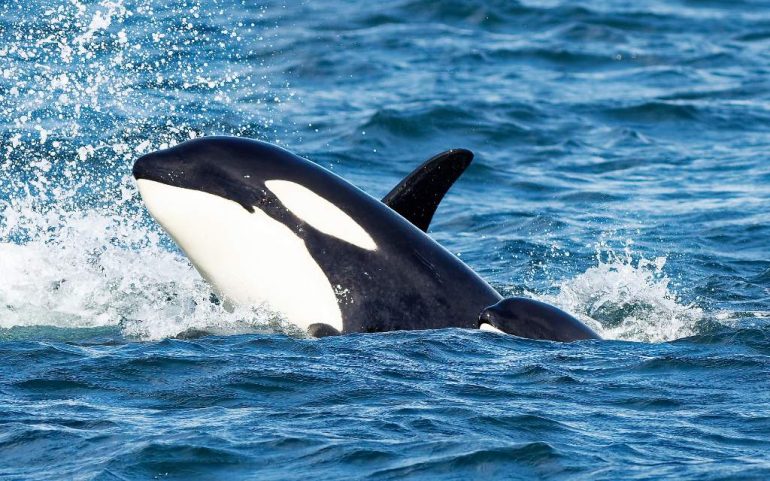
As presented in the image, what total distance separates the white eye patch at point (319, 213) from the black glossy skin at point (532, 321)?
954mm

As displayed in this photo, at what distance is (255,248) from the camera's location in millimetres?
8938

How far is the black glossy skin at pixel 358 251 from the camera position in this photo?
8.82 metres

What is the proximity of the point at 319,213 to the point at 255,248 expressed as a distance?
0.50m

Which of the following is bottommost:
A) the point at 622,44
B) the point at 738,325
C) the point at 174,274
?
the point at 738,325

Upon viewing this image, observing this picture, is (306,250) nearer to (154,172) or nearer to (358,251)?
(358,251)

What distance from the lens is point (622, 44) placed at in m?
25.9

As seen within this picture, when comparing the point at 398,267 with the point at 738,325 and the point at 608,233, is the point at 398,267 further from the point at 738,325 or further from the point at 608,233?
the point at 608,233

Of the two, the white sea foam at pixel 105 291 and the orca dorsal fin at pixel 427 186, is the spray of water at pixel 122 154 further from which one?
the orca dorsal fin at pixel 427 186

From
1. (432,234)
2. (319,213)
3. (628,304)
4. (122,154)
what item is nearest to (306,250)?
(319,213)

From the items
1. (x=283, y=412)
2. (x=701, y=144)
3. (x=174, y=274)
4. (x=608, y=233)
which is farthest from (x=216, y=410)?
(x=701, y=144)

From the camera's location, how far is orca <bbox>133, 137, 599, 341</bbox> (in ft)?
29.0

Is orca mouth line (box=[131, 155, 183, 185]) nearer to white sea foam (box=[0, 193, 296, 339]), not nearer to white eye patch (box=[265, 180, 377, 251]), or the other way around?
white eye patch (box=[265, 180, 377, 251])

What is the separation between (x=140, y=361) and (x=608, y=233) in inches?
308

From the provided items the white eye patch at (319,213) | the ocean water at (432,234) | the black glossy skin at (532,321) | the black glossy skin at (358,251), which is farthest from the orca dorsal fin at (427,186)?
the ocean water at (432,234)
